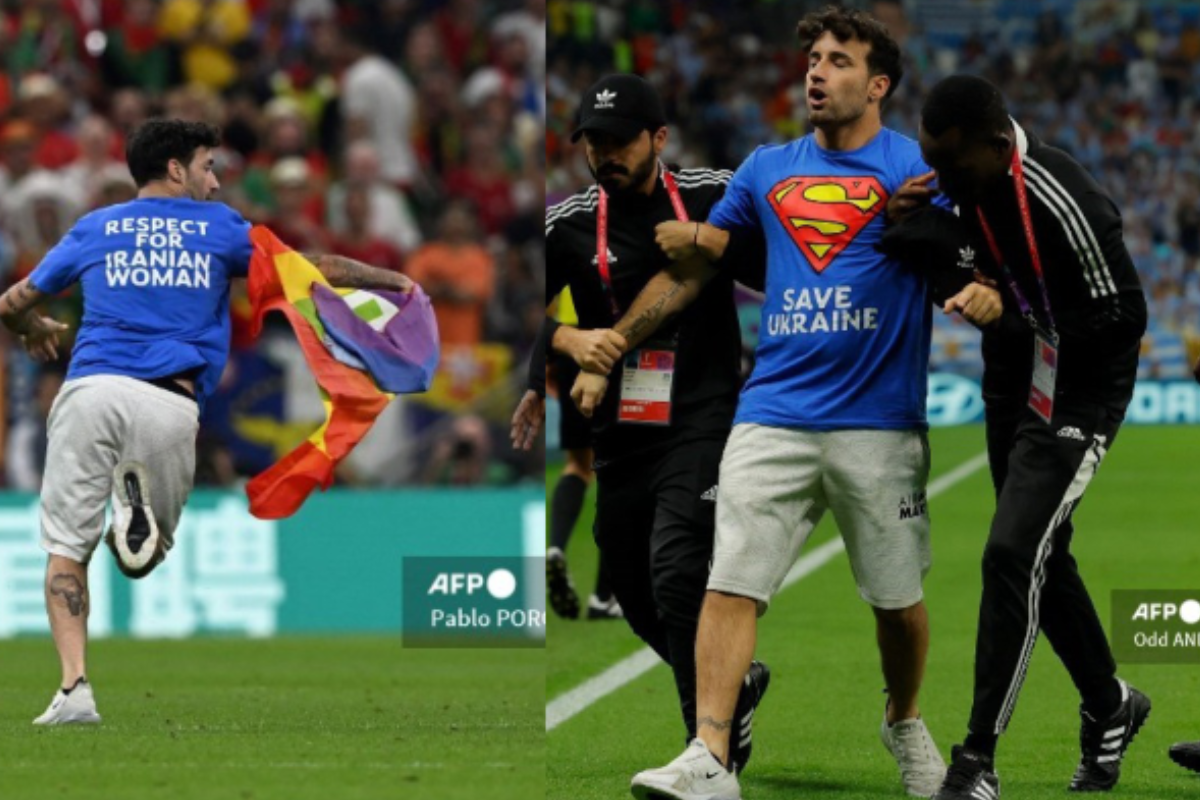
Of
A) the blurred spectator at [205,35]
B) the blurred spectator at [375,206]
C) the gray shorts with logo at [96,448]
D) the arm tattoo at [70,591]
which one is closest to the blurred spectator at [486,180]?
→ the blurred spectator at [375,206]

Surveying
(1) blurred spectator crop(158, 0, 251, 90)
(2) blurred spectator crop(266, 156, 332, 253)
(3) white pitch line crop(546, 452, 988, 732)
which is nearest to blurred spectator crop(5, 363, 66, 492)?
(2) blurred spectator crop(266, 156, 332, 253)

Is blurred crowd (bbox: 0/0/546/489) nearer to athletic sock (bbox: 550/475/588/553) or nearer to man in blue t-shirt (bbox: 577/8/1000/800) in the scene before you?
athletic sock (bbox: 550/475/588/553)

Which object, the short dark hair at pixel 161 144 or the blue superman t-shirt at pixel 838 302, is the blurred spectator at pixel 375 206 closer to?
the short dark hair at pixel 161 144

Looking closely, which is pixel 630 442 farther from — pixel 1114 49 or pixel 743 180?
pixel 1114 49

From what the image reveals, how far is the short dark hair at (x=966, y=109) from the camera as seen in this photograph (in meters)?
6.24

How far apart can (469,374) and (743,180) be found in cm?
1046

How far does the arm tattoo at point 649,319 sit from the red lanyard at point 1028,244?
101 cm

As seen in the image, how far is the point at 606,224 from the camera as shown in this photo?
288 inches

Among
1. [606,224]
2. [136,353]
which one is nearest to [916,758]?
[606,224]

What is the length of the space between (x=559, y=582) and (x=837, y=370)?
4823 millimetres

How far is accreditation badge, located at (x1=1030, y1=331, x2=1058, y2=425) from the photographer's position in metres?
6.55

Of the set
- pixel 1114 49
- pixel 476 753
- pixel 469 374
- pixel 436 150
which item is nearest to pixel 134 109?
pixel 436 150

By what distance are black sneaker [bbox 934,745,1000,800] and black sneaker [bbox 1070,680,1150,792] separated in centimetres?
63

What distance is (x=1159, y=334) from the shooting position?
1031 inches
